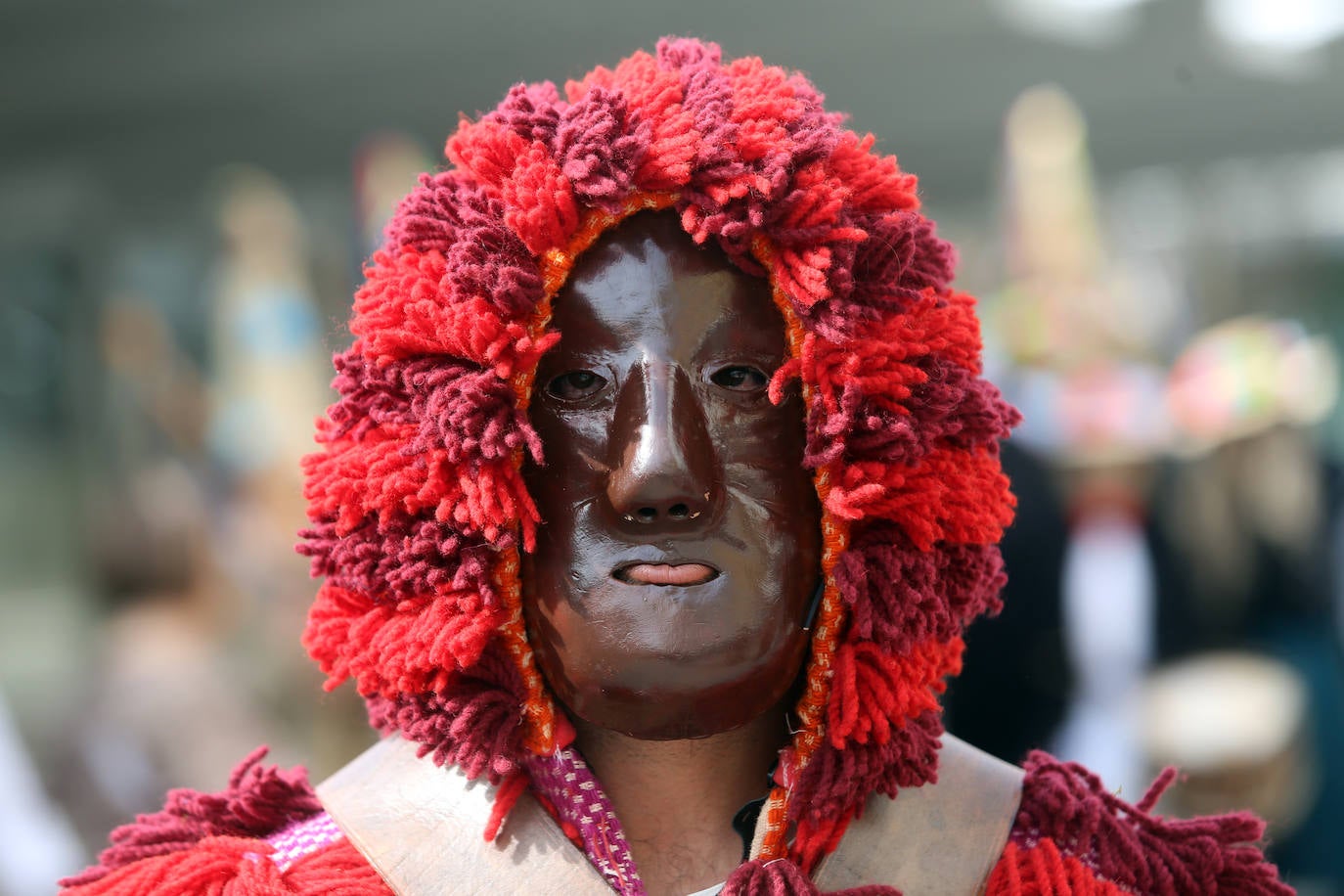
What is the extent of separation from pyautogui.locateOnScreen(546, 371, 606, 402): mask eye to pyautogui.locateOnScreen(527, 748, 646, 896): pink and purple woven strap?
16.9 inches

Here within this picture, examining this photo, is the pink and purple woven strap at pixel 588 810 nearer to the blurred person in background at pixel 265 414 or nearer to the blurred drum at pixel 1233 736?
the blurred drum at pixel 1233 736

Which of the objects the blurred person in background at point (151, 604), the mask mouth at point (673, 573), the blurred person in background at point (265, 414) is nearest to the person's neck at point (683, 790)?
the mask mouth at point (673, 573)

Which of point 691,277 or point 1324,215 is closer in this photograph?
point 691,277

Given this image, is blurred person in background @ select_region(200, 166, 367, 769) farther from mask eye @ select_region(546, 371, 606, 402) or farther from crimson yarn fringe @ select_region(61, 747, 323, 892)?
mask eye @ select_region(546, 371, 606, 402)

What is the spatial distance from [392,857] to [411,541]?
1.20 feet

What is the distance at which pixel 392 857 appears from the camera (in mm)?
1544

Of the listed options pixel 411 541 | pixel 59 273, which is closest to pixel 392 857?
pixel 411 541

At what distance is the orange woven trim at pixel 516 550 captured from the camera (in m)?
1.55

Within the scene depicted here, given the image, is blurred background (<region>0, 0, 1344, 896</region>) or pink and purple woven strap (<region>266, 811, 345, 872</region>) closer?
pink and purple woven strap (<region>266, 811, 345, 872</region>)

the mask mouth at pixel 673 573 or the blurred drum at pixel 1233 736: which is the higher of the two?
the mask mouth at pixel 673 573

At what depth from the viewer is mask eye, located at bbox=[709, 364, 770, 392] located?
1.56 meters

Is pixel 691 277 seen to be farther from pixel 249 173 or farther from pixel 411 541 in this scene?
pixel 249 173

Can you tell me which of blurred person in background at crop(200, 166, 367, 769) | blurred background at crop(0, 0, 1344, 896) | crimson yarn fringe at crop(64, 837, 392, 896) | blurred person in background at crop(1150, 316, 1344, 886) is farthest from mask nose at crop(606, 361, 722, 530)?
blurred person in background at crop(200, 166, 367, 769)

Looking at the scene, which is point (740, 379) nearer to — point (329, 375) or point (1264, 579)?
point (1264, 579)
